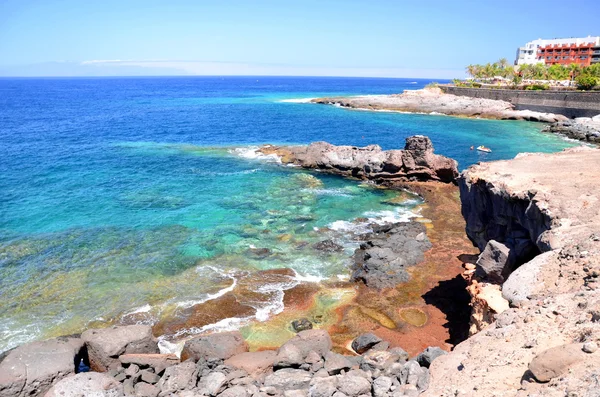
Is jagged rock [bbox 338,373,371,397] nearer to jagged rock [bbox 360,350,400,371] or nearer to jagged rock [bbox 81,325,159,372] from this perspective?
jagged rock [bbox 360,350,400,371]

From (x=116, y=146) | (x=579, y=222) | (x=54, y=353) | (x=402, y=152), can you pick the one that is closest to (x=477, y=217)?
(x=579, y=222)

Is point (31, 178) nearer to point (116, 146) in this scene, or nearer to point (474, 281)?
point (116, 146)

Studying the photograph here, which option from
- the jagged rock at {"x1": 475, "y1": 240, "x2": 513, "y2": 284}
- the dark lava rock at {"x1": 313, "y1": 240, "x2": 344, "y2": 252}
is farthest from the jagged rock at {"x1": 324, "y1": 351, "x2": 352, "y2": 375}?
the dark lava rock at {"x1": 313, "y1": 240, "x2": 344, "y2": 252}

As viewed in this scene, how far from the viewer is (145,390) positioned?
15.0 m

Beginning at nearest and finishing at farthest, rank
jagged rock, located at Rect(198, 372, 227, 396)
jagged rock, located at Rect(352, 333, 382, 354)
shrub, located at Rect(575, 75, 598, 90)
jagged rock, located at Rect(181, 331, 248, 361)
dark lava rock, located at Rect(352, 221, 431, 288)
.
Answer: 1. jagged rock, located at Rect(198, 372, 227, 396)
2. jagged rock, located at Rect(181, 331, 248, 361)
3. jagged rock, located at Rect(352, 333, 382, 354)
4. dark lava rock, located at Rect(352, 221, 431, 288)
5. shrub, located at Rect(575, 75, 598, 90)

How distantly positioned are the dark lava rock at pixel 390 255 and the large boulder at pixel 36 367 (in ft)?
51.4

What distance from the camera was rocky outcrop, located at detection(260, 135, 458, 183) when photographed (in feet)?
145

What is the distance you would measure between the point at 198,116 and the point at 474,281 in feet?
301

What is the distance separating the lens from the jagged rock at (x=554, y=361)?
1017 centimetres

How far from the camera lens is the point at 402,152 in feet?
150

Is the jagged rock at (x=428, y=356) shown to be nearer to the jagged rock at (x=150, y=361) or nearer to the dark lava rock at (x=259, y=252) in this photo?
the jagged rock at (x=150, y=361)

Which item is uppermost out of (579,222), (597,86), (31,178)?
(597,86)

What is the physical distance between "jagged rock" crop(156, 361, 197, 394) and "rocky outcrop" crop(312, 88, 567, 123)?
9228cm

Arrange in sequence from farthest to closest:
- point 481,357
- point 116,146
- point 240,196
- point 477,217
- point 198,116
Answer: point 198,116 → point 116,146 → point 240,196 → point 477,217 → point 481,357
